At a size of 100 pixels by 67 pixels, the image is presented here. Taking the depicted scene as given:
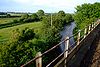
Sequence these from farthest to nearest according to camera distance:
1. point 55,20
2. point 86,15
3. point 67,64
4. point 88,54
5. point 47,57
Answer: point 55,20
point 86,15
point 47,57
point 88,54
point 67,64

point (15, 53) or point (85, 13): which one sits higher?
point (85, 13)

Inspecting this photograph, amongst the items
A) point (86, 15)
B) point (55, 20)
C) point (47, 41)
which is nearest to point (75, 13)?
point (86, 15)

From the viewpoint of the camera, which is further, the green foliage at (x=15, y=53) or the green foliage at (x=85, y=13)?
the green foliage at (x=85, y=13)

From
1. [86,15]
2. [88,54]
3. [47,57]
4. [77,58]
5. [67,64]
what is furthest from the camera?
[86,15]

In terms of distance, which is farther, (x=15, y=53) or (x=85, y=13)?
(x=85, y=13)

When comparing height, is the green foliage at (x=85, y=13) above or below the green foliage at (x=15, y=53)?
above

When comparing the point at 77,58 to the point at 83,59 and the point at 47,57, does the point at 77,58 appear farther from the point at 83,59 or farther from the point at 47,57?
the point at 47,57

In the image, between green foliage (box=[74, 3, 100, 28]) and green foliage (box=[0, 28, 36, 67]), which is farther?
green foliage (box=[74, 3, 100, 28])

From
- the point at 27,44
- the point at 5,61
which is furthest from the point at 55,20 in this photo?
the point at 5,61

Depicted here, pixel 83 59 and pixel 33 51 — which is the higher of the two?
pixel 83 59

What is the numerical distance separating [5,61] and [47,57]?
824 cm

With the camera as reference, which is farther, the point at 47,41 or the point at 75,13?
the point at 75,13

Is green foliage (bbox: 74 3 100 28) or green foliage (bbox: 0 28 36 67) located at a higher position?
green foliage (bbox: 74 3 100 28)

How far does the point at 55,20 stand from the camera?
301ft
